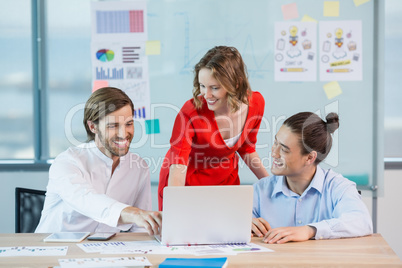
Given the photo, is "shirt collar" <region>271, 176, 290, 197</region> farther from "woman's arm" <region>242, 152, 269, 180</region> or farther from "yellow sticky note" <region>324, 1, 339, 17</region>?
"yellow sticky note" <region>324, 1, 339, 17</region>

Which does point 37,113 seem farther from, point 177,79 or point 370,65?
point 370,65

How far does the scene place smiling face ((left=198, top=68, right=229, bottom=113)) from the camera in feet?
7.39

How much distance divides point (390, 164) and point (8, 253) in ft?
8.03

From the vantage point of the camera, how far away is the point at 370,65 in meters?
3.19

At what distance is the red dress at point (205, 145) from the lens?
7.76 ft

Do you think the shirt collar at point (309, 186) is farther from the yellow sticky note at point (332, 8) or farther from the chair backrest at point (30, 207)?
the yellow sticky note at point (332, 8)

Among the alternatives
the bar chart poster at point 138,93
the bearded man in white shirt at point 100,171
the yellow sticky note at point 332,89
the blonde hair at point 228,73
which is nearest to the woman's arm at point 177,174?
the bearded man in white shirt at point 100,171

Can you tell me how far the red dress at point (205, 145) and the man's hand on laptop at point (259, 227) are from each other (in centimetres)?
62

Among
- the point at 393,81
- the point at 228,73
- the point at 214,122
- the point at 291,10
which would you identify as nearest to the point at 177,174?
the point at 214,122

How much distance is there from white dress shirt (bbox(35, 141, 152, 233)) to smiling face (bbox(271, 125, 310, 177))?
0.60 meters

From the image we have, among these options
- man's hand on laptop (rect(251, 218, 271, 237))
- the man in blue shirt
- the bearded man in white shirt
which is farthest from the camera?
the bearded man in white shirt

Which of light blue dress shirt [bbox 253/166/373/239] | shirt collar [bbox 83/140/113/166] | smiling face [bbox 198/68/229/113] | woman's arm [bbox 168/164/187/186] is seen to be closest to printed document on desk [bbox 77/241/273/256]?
light blue dress shirt [bbox 253/166/373/239]

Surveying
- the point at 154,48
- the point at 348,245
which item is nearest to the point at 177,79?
the point at 154,48

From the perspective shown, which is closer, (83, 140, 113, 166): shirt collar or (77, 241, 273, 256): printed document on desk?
(77, 241, 273, 256): printed document on desk
